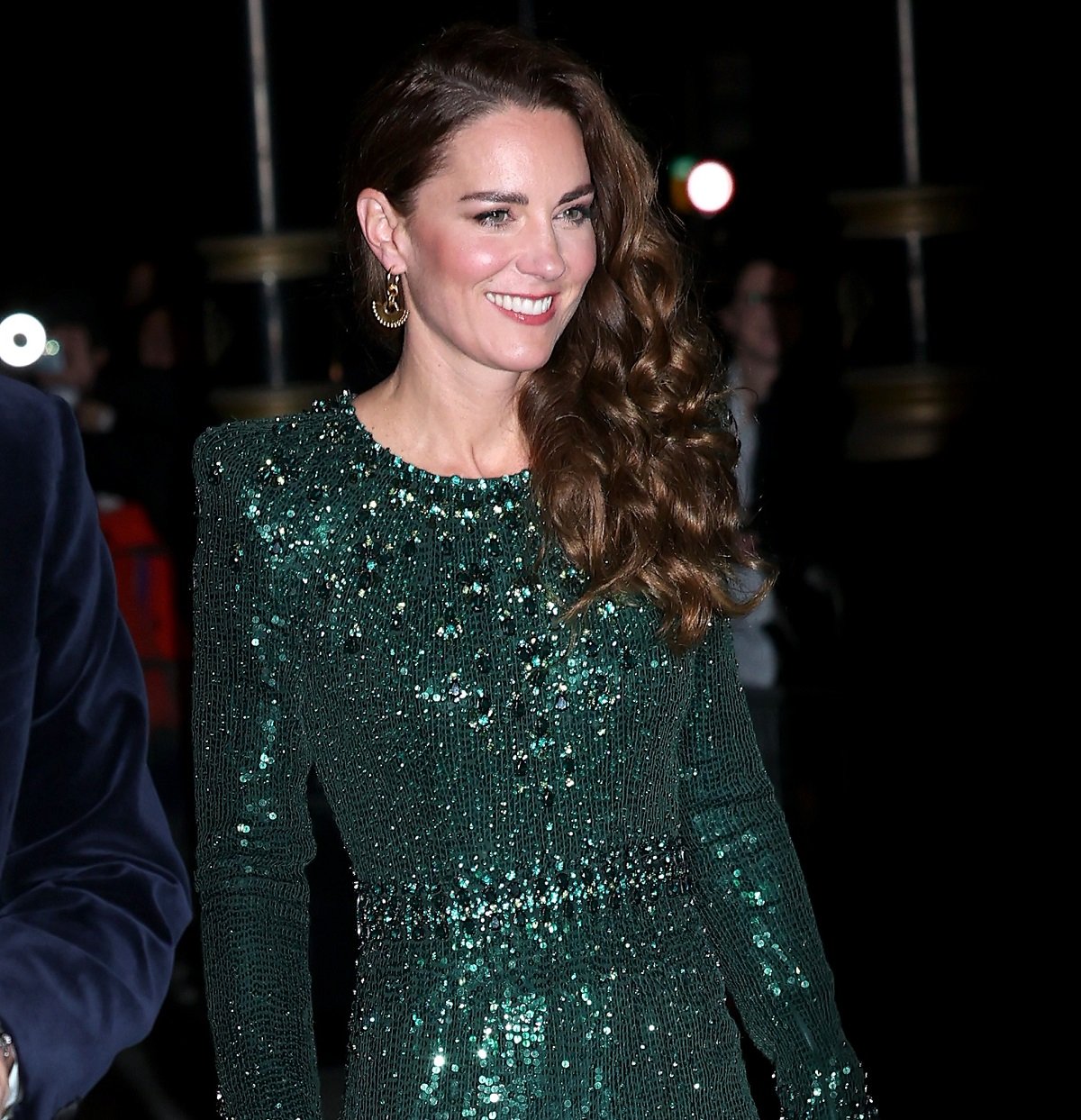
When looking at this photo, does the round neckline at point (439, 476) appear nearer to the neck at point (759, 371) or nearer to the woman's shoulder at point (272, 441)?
the woman's shoulder at point (272, 441)

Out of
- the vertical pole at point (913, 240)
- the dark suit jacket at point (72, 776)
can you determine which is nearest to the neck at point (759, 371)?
the vertical pole at point (913, 240)

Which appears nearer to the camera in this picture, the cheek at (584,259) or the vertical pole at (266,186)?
the cheek at (584,259)

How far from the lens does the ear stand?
2.17 m

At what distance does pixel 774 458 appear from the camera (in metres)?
6.07

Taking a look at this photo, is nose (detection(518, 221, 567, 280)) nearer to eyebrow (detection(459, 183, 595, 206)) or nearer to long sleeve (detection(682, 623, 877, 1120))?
eyebrow (detection(459, 183, 595, 206))

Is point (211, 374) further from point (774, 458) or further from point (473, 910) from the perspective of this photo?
point (473, 910)

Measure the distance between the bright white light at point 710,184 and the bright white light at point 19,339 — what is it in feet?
29.9

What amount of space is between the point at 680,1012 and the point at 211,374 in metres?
4.94

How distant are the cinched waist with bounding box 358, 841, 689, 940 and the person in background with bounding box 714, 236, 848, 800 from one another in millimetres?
2745

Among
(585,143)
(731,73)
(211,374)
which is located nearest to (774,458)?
(211,374)

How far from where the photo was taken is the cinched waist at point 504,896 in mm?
2006

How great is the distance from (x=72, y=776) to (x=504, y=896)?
645 mm

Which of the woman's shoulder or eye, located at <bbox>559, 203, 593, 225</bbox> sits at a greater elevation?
eye, located at <bbox>559, 203, 593, 225</bbox>

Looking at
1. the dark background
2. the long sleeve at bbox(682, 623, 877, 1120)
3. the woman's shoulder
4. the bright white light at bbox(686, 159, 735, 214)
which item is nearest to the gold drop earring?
the woman's shoulder
